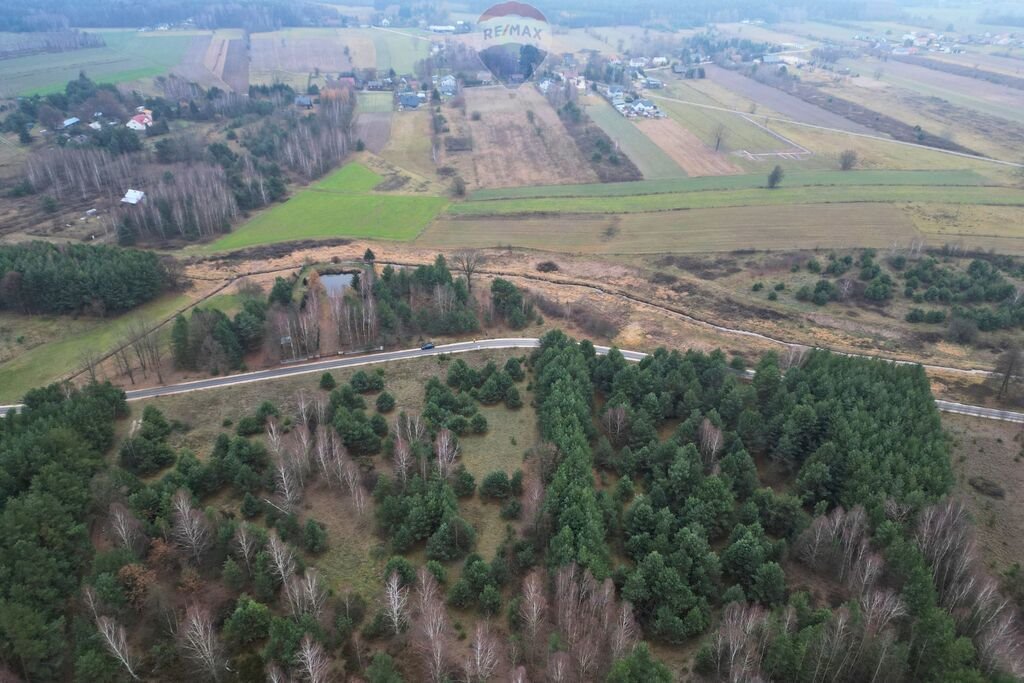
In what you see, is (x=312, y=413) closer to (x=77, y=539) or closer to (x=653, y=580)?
(x=77, y=539)

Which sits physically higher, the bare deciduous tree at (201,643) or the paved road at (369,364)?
the bare deciduous tree at (201,643)

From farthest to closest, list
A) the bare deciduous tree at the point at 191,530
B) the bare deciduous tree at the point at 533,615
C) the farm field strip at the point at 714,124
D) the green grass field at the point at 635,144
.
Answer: the farm field strip at the point at 714,124
the green grass field at the point at 635,144
the bare deciduous tree at the point at 191,530
the bare deciduous tree at the point at 533,615

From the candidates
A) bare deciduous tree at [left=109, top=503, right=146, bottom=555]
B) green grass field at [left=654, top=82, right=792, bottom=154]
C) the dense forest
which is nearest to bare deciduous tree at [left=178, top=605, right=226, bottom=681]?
the dense forest

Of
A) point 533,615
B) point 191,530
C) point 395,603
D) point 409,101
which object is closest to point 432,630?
point 395,603

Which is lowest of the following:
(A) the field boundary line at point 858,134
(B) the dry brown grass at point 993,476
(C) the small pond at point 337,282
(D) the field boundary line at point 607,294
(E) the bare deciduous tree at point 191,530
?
(B) the dry brown grass at point 993,476

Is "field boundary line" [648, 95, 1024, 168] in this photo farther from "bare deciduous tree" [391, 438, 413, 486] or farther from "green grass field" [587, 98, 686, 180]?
"bare deciduous tree" [391, 438, 413, 486]

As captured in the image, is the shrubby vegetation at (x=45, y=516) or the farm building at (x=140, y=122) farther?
the farm building at (x=140, y=122)

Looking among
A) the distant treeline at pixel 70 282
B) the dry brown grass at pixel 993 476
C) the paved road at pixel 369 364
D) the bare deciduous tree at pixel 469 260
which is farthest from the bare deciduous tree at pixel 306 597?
the distant treeline at pixel 70 282

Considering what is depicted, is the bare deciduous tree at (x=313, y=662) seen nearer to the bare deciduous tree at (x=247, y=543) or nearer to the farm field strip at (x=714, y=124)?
the bare deciduous tree at (x=247, y=543)
